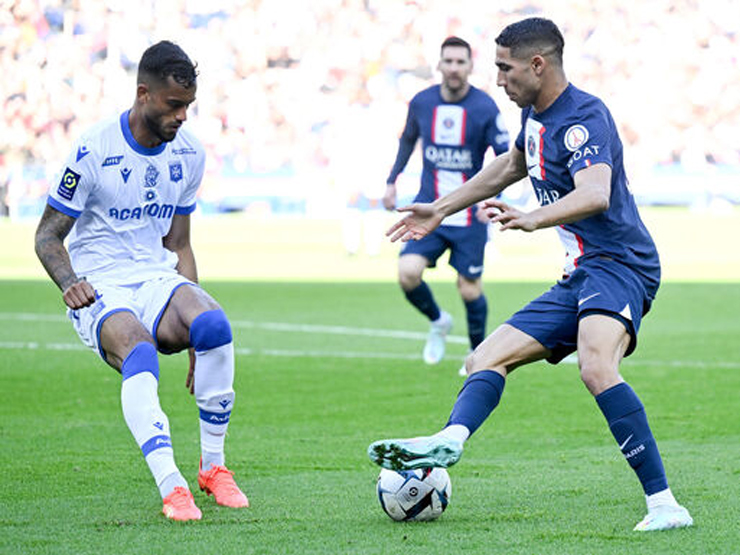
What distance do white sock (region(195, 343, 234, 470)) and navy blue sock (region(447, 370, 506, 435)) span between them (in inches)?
40.8

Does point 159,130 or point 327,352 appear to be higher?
point 159,130

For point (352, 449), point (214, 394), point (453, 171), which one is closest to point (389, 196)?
point (453, 171)

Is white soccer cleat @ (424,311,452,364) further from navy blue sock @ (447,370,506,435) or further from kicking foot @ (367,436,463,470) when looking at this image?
kicking foot @ (367,436,463,470)

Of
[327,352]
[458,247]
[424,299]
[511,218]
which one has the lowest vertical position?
[327,352]

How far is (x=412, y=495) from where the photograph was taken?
15.0ft

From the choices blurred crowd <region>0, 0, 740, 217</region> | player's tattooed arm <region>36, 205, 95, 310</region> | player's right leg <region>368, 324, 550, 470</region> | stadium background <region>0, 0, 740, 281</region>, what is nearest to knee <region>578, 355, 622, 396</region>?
player's right leg <region>368, 324, 550, 470</region>

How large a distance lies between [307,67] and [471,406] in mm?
29542

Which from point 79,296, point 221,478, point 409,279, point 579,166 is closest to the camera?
point 579,166

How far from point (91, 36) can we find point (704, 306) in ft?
78.5

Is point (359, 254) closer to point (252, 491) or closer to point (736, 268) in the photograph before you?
point (736, 268)

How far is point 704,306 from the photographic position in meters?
14.1

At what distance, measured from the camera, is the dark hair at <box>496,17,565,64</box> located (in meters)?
4.58

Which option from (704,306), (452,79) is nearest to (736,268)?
(704,306)

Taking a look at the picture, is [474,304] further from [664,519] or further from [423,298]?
[664,519]
